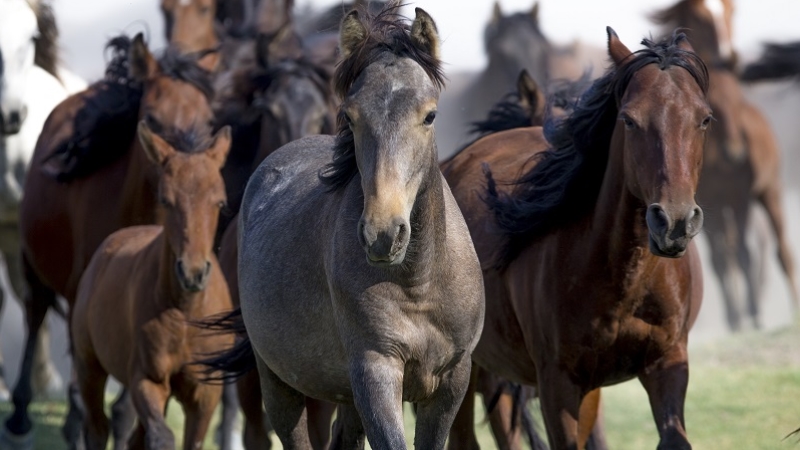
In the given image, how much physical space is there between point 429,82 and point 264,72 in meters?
4.58

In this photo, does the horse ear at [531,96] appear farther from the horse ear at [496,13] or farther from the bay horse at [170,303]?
the horse ear at [496,13]

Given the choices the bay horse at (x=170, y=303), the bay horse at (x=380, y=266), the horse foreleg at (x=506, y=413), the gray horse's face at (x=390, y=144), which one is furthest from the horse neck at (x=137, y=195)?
the gray horse's face at (x=390, y=144)

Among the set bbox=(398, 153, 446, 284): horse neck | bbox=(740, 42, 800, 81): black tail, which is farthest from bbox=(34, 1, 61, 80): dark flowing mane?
bbox=(398, 153, 446, 284): horse neck

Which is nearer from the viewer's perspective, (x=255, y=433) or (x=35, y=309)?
(x=255, y=433)

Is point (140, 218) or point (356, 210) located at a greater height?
point (356, 210)

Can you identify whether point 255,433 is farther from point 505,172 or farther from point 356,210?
point 356,210

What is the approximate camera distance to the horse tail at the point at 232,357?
6.25 meters

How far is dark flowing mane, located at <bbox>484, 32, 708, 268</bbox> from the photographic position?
17.2 feet

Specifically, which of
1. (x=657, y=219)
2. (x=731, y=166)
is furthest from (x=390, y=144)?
(x=731, y=166)

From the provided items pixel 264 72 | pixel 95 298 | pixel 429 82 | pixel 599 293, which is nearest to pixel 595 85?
pixel 599 293

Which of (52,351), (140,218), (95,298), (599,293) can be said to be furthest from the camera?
(52,351)

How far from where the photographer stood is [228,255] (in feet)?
24.4

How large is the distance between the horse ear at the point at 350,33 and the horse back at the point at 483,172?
1793mm

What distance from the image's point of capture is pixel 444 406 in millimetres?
4613
